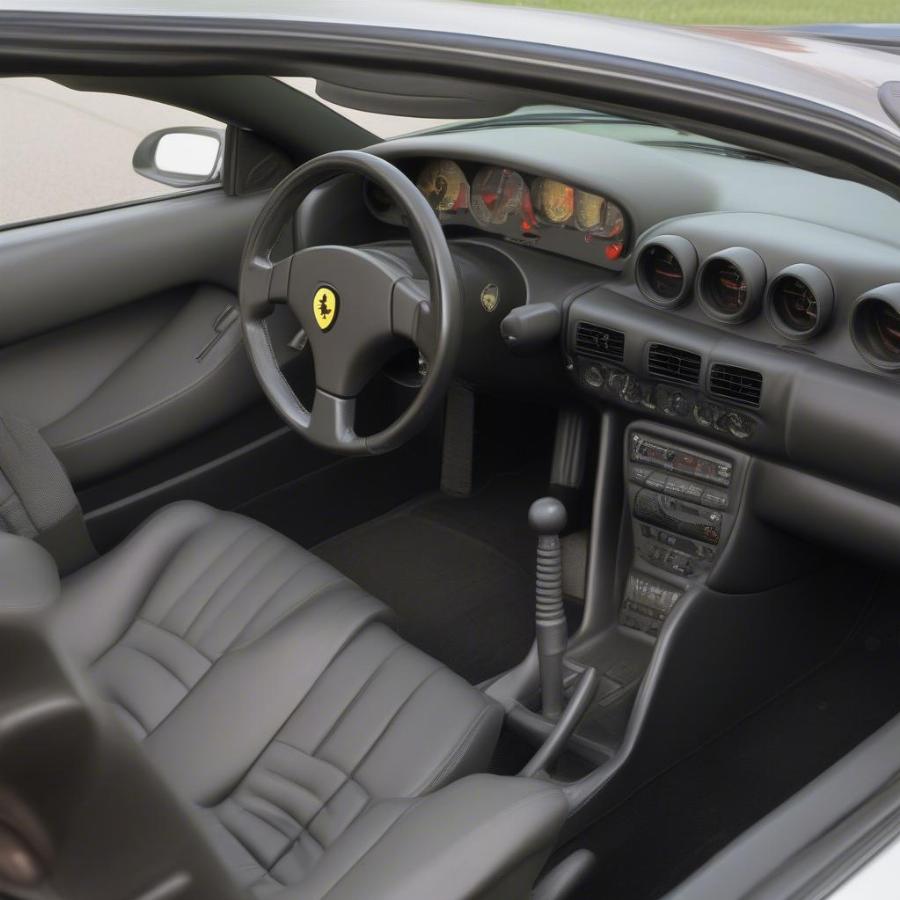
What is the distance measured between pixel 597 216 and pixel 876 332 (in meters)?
0.60

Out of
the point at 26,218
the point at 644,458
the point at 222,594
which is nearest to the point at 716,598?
the point at 644,458

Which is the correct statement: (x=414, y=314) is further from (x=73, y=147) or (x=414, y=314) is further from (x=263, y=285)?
(x=73, y=147)

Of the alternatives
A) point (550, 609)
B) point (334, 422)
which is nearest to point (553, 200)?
point (334, 422)

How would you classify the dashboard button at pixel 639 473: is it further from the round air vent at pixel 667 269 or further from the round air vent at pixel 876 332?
the round air vent at pixel 876 332

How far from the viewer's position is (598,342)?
89.3 inches

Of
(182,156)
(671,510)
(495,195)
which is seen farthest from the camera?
(182,156)

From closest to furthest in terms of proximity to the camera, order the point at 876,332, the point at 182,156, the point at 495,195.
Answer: the point at 876,332 → the point at 495,195 → the point at 182,156

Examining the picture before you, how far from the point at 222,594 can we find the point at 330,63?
3.18 ft

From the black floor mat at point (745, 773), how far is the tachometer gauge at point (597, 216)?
100 cm

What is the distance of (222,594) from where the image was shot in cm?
202

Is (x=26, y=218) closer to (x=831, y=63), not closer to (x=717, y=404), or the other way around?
(x=717, y=404)

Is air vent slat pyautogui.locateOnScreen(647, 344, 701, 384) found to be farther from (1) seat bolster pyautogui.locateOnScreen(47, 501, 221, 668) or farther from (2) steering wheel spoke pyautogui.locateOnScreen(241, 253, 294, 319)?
(1) seat bolster pyautogui.locateOnScreen(47, 501, 221, 668)

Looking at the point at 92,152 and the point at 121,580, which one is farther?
the point at 92,152

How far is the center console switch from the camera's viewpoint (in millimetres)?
2240
